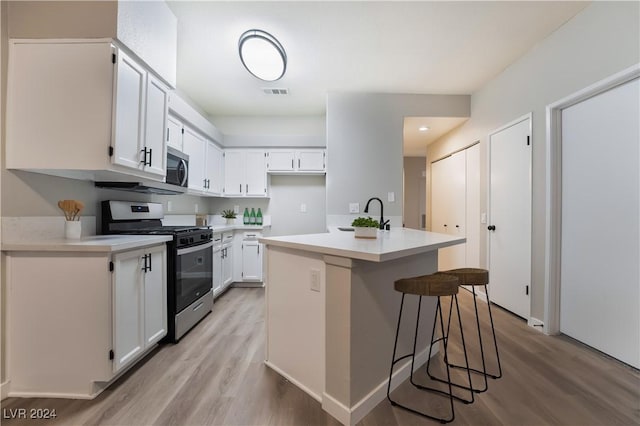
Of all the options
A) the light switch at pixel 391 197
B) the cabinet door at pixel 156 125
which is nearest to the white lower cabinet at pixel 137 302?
the cabinet door at pixel 156 125

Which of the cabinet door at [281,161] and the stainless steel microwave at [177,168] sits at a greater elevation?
→ the cabinet door at [281,161]

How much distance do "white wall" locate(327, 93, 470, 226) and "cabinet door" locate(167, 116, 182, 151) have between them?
73.2 inches

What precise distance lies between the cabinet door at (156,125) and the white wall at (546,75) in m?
3.47

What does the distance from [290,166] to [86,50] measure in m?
2.88

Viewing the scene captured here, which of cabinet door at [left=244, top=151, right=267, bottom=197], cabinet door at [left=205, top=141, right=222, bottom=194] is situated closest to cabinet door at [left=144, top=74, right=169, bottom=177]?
cabinet door at [left=205, top=141, right=222, bottom=194]

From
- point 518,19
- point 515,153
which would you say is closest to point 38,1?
point 518,19

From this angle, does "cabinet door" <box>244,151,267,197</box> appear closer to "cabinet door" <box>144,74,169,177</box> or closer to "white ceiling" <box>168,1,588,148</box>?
"white ceiling" <box>168,1,588,148</box>

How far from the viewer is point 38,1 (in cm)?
172

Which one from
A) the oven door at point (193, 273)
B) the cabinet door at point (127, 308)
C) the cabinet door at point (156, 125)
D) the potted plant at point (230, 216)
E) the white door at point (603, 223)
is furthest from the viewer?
the potted plant at point (230, 216)

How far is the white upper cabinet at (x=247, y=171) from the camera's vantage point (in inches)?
173

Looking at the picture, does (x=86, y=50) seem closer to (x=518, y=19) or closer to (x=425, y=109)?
(x=518, y=19)

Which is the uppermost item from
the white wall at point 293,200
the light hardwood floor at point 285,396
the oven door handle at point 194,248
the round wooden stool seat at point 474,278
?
the white wall at point 293,200

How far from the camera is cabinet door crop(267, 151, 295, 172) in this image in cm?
440

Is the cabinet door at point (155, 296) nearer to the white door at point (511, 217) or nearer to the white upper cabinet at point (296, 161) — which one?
the white upper cabinet at point (296, 161)
